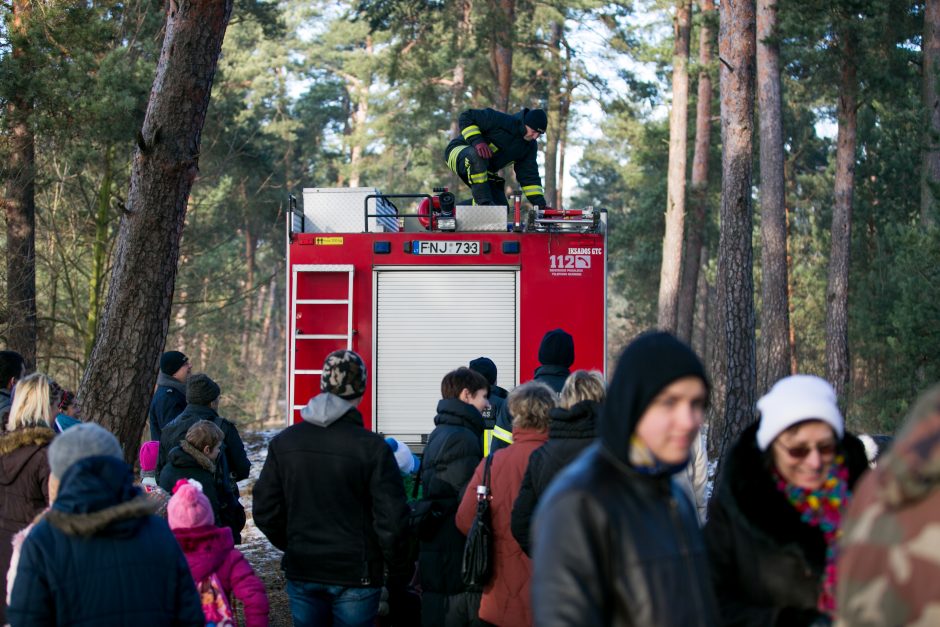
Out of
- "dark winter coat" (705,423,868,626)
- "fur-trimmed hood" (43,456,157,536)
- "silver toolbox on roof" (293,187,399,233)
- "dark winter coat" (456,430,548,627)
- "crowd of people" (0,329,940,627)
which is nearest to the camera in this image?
"crowd of people" (0,329,940,627)

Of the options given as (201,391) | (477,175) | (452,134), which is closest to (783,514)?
(201,391)

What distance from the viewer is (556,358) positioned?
24.7ft

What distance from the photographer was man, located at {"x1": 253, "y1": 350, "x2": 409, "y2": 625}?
5.16 m

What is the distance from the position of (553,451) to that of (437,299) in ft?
16.8

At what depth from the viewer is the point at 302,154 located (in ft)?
146

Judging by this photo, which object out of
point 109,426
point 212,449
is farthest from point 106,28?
point 212,449

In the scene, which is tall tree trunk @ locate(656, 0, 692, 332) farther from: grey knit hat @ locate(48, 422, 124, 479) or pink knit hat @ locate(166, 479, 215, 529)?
grey knit hat @ locate(48, 422, 124, 479)

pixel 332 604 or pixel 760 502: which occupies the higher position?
pixel 760 502

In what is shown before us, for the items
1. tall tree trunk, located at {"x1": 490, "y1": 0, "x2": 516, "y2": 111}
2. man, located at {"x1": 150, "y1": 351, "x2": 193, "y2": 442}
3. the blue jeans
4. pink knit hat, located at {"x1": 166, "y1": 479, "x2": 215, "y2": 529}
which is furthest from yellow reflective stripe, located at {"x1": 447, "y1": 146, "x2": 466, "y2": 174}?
tall tree trunk, located at {"x1": 490, "y1": 0, "x2": 516, "y2": 111}

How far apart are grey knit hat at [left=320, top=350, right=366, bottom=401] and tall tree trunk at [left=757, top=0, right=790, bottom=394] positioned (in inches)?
534

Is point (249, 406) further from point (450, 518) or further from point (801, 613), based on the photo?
point (801, 613)

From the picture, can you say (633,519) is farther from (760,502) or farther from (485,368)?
(485,368)

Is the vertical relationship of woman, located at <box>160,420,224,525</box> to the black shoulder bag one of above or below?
above

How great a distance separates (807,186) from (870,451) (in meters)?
31.5
